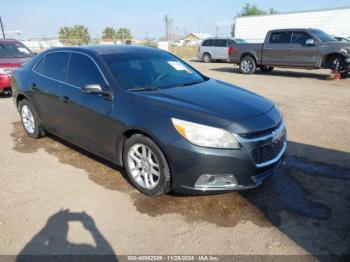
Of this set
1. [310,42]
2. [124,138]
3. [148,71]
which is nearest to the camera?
[124,138]

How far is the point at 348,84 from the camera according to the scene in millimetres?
11656

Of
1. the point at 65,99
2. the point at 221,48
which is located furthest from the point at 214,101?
the point at 221,48

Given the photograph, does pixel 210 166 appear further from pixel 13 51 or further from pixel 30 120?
pixel 13 51

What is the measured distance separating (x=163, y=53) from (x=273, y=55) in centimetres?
1040

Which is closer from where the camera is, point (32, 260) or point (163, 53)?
point (32, 260)

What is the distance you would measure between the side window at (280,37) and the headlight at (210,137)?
1201 centimetres

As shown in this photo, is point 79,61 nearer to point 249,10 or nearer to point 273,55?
point 273,55

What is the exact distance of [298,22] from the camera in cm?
3141

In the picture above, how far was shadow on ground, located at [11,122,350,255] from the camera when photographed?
302cm

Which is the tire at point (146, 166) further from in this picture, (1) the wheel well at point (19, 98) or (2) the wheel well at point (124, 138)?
(1) the wheel well at point (19, 98)

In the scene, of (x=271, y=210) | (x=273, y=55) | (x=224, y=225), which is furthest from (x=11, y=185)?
(x=273, y=55)

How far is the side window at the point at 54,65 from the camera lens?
464 centimetres

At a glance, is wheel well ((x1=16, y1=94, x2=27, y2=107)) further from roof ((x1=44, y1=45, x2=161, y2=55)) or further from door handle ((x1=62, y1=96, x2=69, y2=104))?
door handle ((x1=62, y1=96, x2=69, y2=104))

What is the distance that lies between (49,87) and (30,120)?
3.85ft
